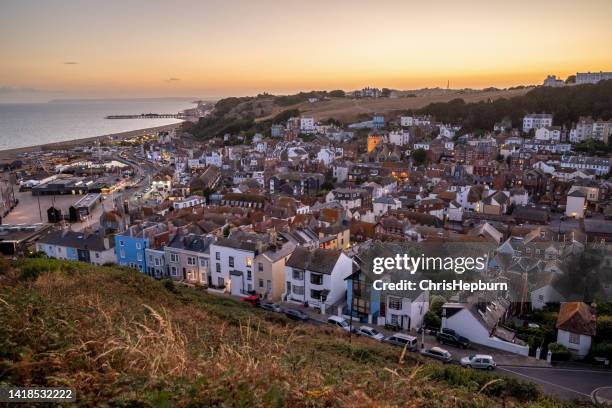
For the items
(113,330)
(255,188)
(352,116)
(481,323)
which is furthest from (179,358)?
(352,116)

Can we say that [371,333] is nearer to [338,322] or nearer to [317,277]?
[338,322]

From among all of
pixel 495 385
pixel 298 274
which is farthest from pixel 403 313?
pixel 495 385

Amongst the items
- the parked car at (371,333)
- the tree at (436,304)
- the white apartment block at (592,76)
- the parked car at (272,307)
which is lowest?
the parked car at (272,307)

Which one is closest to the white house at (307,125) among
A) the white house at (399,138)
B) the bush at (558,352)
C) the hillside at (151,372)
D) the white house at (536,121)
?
the white house at (399,138)

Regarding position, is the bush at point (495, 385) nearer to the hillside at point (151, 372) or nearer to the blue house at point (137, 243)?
the hillside at point (151, 372)

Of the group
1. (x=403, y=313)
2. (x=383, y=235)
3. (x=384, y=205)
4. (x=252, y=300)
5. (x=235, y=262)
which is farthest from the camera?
(x=384, y=205)

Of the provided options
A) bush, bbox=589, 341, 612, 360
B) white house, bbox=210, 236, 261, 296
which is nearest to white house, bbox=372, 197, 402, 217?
white house, bbox=210, 236, 261, 296

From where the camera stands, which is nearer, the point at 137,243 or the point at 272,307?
the point at 272,307

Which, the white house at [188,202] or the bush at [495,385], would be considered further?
the white house at [188,202]
